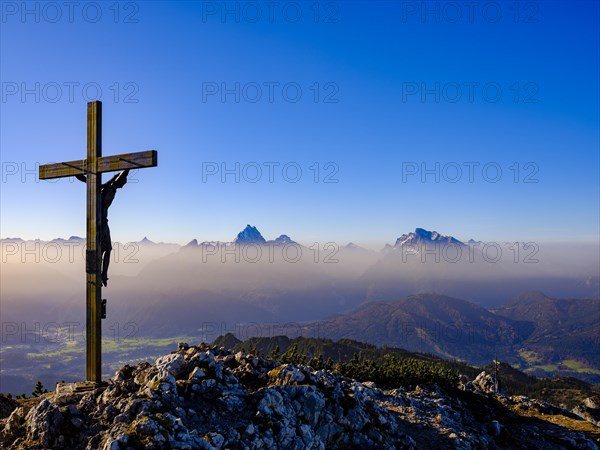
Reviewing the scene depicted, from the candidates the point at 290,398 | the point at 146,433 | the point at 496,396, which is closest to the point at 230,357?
the point at 290,398

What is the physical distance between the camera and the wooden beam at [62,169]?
17125 mm

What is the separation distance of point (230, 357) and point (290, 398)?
4439mm

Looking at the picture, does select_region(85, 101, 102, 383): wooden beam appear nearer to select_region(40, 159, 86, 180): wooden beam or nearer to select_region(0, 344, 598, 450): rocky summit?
select_region(40, 159, 86, 180): wooden beam

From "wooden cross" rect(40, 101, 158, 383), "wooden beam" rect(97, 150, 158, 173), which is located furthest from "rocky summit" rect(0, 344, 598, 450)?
"wooden beam" rect(97, 150, 158, 173)

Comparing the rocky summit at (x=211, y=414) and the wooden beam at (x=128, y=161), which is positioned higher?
the wooden beam at (x=128, y=161)

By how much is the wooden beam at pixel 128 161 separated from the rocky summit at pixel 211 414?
6.89 meters

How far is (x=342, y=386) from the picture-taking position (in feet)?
62.7

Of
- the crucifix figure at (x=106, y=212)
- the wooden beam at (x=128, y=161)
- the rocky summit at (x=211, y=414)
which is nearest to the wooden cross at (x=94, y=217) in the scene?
the wooden beam at (x=128, y=161)

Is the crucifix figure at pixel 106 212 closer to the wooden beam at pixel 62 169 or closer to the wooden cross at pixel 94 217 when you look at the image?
the wooden cross at pixel 94 217

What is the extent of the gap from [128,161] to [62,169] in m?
3.29

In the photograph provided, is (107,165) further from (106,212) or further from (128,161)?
(106,212)

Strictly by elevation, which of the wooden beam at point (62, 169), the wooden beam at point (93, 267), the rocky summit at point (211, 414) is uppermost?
the wooden beam at point (62, 169)

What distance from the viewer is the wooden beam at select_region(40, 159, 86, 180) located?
17125 mm

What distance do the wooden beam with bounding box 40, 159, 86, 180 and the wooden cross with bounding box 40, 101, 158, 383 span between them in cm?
4
